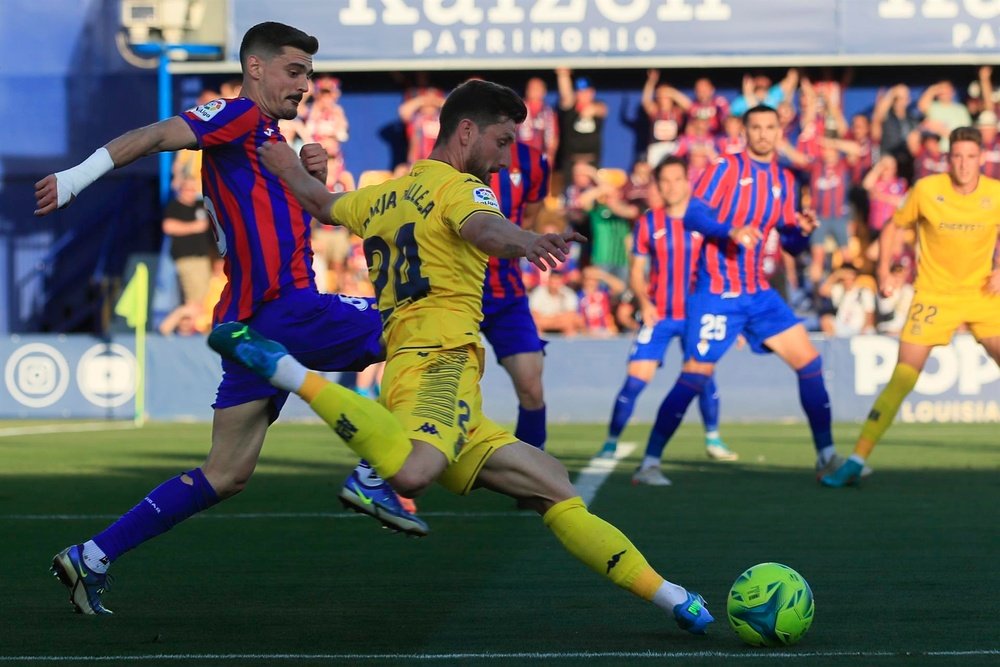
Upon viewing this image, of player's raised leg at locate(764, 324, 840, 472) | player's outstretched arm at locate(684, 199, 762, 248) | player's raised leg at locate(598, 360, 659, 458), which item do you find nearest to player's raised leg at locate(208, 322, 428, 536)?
player's outstretched arm at locate(684, 199, 762, 248)

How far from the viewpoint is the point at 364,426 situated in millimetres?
4965

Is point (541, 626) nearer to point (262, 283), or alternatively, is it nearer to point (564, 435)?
point (262, 283)

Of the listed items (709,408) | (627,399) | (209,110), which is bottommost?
(709,408)

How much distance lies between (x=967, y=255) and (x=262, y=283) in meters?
5.76

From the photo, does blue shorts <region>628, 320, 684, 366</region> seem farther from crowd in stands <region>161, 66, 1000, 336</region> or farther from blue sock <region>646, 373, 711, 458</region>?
crowd in stands <region>161, 66, 1000, 336</region>

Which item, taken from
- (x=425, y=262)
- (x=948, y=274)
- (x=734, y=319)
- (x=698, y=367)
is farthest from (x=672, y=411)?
(x=425, y=262)

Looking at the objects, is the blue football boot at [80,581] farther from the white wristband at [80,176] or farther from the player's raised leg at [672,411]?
the player's raised leg at [672,411]

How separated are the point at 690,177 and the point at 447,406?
15377 millimetres

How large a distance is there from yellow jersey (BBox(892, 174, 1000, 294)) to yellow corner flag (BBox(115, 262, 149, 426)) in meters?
10.4

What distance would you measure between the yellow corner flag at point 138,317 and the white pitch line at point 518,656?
44.9 feet

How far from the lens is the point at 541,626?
18.2 ft

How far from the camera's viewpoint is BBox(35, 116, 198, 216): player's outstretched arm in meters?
5.55

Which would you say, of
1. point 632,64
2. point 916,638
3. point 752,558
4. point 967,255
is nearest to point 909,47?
point 632,64

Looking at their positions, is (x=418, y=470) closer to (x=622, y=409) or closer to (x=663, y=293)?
(x=622, y=409)
